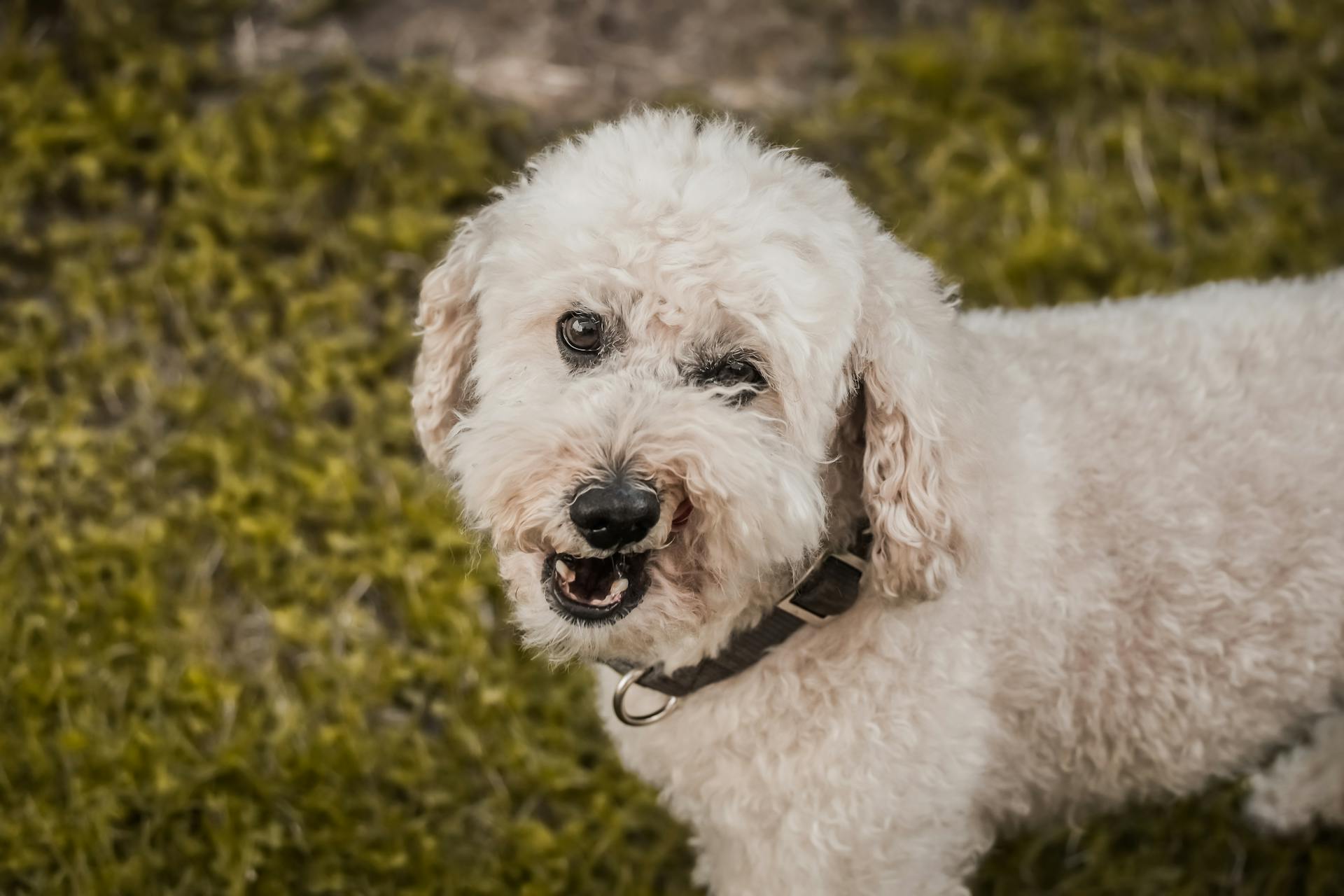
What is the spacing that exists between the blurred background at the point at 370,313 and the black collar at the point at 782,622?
505 mm

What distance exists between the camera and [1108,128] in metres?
4.73

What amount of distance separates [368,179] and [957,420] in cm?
302

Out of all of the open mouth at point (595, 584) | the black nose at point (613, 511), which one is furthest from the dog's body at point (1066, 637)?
the black nose at point (613, 511)

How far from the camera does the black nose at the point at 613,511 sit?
1.85 m

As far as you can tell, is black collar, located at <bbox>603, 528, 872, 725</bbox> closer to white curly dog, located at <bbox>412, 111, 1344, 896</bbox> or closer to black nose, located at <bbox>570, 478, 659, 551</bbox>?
white curly dog, located at <bbox>412, 111, 1344, 896</bbox>

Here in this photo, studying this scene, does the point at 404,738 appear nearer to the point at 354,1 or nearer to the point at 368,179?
the point at 368,179

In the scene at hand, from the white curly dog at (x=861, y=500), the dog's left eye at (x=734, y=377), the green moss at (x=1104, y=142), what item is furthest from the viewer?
the green moss at (x=1104, y=142)

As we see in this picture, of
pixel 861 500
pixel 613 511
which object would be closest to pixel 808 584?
pixel 861 500

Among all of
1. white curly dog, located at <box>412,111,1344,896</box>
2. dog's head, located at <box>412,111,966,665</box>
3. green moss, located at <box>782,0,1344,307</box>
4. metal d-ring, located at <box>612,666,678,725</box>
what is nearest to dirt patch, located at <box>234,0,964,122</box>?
green moss, located at <box>782,0,1344,307</box>

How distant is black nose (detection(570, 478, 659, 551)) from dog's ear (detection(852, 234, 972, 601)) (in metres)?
0.45

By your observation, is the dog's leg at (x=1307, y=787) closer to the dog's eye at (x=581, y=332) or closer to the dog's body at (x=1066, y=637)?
the dog's body at (x=1066, y=637)

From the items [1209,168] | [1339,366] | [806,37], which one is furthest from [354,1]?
[1339,366]

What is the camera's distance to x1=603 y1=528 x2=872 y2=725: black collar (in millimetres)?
2119

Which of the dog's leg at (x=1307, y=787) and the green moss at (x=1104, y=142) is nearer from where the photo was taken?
the dog's leg at (x=1307, y=787)
